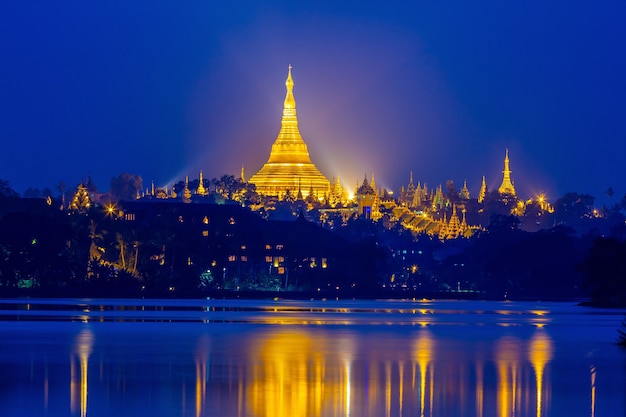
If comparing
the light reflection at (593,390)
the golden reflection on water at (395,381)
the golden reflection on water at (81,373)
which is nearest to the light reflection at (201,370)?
the golden reflection on water at (395,381)

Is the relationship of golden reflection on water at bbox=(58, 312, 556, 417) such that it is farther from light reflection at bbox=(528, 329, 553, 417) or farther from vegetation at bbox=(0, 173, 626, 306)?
vegetation at bbox=(0, 173, 626, 306)

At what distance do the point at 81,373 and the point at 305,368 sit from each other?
585 centimetres

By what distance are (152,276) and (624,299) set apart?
31.8 metres

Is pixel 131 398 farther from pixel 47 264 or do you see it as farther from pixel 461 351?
pixel 47 264

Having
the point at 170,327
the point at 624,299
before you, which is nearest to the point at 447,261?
the point at 624,299

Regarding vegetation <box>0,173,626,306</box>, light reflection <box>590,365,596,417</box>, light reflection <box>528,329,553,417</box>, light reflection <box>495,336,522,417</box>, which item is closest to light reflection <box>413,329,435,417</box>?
light reflection <box>495,336,522,417</box>

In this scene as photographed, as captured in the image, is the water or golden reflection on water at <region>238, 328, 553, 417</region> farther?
the water

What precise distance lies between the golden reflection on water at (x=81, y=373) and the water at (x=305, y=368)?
0.13 feet

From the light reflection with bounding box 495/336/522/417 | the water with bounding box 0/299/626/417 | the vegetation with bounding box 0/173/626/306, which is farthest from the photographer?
the vegetation with bounding box 0/173/626/306

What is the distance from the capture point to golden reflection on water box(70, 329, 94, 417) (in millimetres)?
36297

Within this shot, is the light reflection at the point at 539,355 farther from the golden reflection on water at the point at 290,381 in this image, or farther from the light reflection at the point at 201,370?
the light reflection at the point at 201,370

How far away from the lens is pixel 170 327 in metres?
69.0

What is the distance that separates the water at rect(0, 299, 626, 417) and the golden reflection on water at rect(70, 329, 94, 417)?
39mm

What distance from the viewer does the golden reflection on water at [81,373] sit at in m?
36.3
